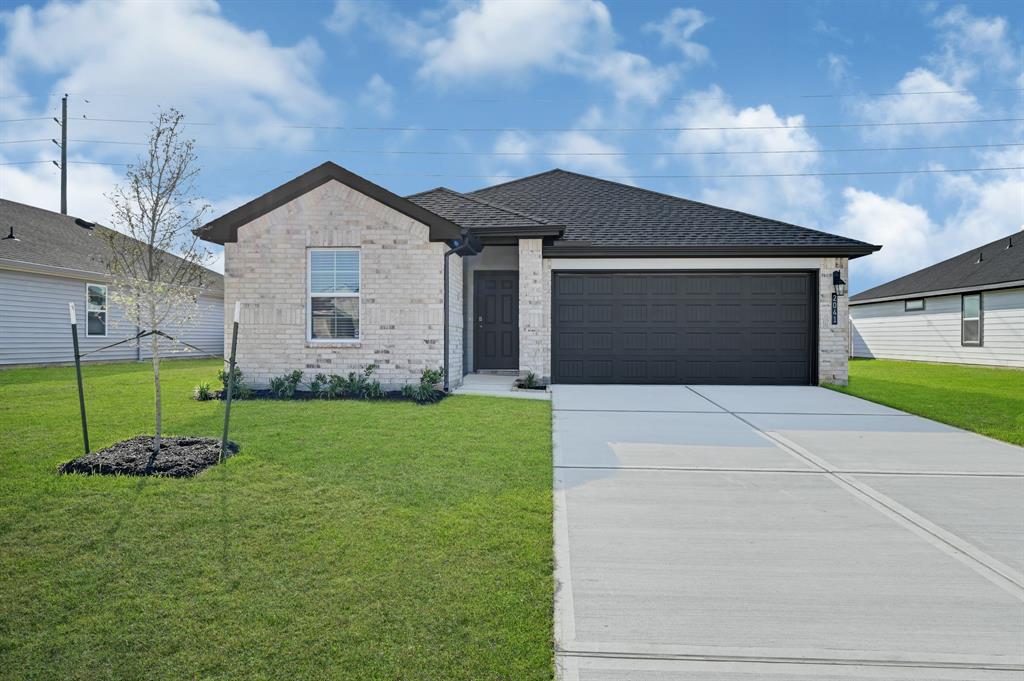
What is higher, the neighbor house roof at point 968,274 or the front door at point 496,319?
the neighbor house roof at point 968,274

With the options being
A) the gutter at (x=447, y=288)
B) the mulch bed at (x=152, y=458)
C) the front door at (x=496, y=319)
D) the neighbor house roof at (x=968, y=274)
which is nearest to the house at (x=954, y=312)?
the neighbor house roof at (x=968, y=274)

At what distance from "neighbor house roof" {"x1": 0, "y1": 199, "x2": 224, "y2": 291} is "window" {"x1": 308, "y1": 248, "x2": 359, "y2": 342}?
16.1 feet

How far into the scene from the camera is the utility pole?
23.6m

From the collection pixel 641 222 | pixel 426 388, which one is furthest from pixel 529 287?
pixel 641 222

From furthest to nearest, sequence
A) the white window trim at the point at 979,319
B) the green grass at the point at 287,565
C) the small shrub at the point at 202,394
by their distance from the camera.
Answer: the white window trim at the point at 979,319 < the small shrub at the point at 202,394 < the green grass at the point at 287,565

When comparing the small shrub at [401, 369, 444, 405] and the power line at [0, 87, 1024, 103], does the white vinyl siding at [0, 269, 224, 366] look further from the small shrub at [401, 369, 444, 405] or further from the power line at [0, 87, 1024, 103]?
the small shrub at [401, 369, 444, 405]

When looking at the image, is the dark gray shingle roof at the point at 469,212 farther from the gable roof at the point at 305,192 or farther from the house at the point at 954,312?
the house at the point at 954,312

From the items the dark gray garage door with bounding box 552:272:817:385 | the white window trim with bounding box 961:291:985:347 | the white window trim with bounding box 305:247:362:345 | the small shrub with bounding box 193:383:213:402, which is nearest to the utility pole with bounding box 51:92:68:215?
the small shrub with bounding box 193:383:213:402

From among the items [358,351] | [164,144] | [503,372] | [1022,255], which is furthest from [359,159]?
[1022,255]

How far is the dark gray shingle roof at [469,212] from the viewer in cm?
1047

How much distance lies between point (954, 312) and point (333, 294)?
1981cm

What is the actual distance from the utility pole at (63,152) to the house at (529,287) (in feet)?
66.1

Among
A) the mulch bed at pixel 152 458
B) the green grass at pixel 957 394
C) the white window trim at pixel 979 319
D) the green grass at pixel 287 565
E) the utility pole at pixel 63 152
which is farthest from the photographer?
the utility pole at pixel 63 152

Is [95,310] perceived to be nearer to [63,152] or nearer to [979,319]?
[63,152]
